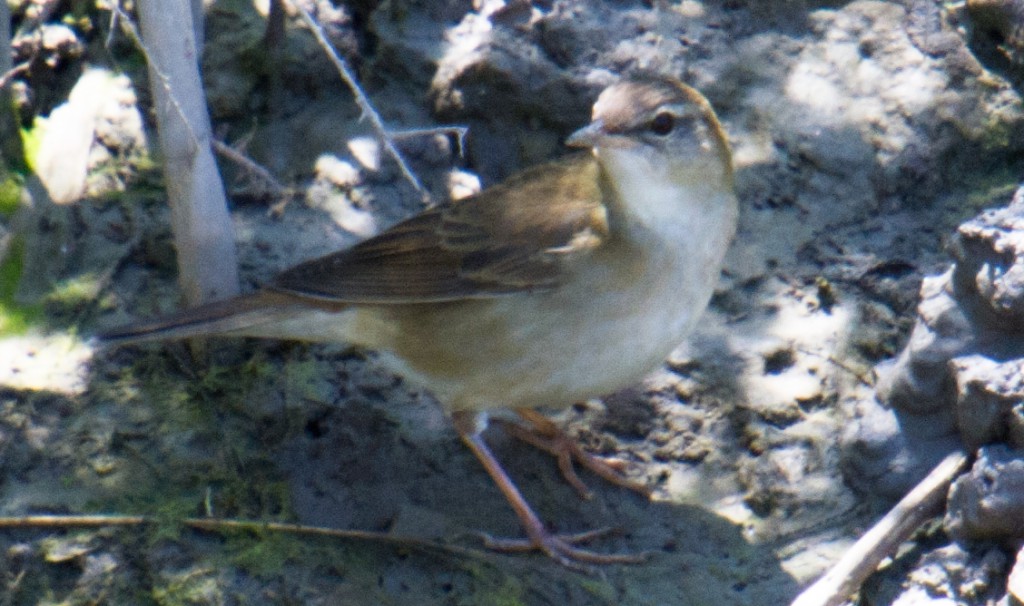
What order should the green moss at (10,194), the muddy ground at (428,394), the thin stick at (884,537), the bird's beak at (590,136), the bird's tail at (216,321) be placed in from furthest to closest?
the green moss at (10,194)
the bird's tail at (216,321)
the bird's beak at (590,136)
the muddy ground at (428,394)
the thin stick at (884,537)

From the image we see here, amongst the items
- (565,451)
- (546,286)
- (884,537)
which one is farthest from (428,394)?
(884,537)

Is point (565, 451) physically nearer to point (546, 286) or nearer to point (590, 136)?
point (546, 286)

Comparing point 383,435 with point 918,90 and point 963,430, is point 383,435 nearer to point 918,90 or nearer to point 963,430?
point 963,430

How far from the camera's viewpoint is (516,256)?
4926 millimetres

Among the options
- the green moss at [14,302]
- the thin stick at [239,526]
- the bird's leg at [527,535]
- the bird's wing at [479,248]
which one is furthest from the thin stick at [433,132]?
the green moss at [14,302]

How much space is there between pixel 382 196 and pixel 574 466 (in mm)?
1614

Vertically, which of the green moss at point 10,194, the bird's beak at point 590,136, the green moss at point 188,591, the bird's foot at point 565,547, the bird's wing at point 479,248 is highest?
the bird's beak at point 590,136

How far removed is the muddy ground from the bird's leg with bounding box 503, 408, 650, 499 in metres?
0.06

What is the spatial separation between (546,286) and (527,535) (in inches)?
37.7

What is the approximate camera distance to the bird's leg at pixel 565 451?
5.09m

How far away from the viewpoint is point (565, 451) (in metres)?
5.22

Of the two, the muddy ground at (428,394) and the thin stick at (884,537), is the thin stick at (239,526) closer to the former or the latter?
the muddy ground at (428,394)

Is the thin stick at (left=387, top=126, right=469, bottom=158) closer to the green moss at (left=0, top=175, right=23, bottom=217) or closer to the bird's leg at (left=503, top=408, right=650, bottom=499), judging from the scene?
the bird's leg at (left=503, top=408, right=650, bottom=499)

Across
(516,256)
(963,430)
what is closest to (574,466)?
(516,256)
